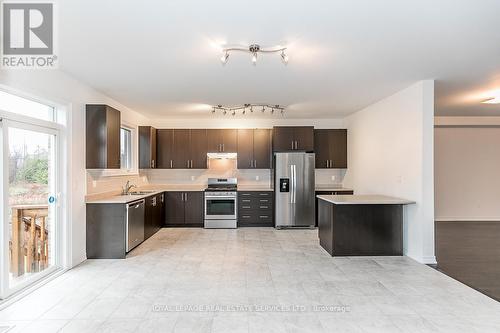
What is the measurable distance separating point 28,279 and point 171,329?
2052 mm

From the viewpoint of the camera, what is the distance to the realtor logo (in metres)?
2.38

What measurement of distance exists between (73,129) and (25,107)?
780 mm

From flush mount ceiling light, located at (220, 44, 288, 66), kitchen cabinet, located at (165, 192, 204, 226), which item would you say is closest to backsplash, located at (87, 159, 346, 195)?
kitchen cabinet, located at (165, 192, 204, 226)

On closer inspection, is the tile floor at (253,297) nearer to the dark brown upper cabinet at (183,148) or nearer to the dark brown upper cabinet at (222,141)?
the dark brown upper cabinet at (183,148)

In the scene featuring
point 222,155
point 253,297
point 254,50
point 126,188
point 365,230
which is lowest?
point 253,297

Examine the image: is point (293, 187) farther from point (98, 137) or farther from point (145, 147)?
point (98, 137)

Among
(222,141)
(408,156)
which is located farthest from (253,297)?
(222,141)

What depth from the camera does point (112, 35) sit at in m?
2.80

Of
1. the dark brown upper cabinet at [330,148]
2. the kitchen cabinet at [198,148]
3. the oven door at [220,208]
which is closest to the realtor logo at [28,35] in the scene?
the kitchen cabinet at [198,148]

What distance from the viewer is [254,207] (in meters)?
7.00

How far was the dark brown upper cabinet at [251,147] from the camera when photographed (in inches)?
287

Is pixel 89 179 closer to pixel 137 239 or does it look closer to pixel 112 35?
pixel 137 239

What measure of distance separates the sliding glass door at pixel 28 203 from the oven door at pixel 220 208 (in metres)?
3.26

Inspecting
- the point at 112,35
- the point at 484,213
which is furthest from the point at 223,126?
the point at 484,213
